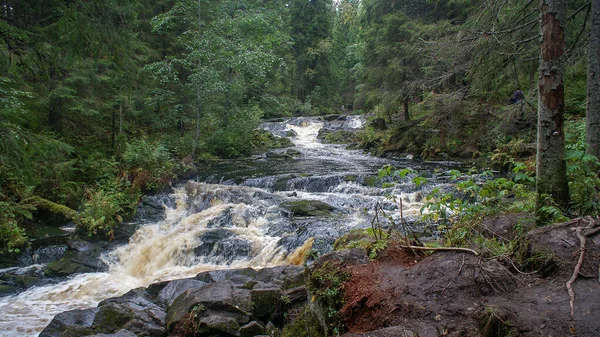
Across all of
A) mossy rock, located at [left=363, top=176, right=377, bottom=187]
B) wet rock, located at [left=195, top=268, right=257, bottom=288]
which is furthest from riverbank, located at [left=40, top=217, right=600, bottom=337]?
mossy rock, located at [left=363, top=176, right=377, bottom=187]

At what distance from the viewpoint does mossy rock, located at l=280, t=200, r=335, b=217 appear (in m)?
10.5

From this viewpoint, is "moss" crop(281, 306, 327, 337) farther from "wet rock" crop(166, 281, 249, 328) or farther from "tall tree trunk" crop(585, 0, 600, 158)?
"tall tree trunk" crop(585, 0, 600, 158)

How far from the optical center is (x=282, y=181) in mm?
14156

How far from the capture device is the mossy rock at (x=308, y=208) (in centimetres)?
1049

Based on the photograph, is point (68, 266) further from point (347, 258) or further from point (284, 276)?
point (347, 258)

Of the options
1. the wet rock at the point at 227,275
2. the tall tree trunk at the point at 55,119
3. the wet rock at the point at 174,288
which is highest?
the tall tree trunk at the point at 55,119

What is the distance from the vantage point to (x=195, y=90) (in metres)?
17.1

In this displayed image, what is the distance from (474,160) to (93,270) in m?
14.6

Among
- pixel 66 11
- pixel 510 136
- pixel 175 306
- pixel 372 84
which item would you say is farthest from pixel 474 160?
pixel 66 11

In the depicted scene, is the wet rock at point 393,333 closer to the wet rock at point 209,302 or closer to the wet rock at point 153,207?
the wet rock at point 209,302

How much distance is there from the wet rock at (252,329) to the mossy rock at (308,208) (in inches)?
221

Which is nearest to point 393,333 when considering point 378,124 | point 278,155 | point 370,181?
point 370,181

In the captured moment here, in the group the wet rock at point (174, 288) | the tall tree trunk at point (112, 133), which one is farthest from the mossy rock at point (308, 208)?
the tall tree trunk at point (112, 133)

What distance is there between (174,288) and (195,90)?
12.3 meters
